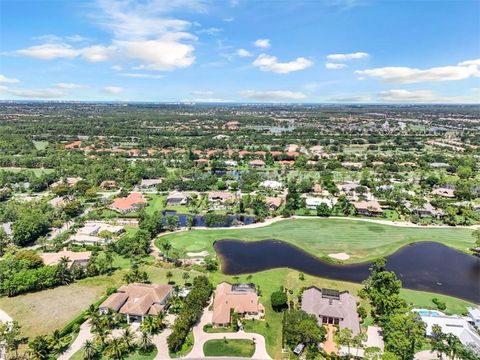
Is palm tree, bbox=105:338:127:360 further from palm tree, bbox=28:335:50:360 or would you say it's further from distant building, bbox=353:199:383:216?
distant building, bbox=353:199:383:216

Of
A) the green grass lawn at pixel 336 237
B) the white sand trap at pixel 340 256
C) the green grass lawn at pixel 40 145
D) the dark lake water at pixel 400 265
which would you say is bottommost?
the dark lake water at pixel 400 265

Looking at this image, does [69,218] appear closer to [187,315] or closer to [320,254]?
[187,315]

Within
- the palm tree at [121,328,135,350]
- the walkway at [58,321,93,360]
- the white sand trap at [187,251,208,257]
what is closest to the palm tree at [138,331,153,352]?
the palm tree at [121,328,135,350]

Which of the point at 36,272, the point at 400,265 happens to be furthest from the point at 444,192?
the point at 36,272

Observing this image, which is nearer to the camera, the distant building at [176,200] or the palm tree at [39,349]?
the palm tree at [39,349]

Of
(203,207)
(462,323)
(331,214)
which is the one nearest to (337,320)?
(462,323)

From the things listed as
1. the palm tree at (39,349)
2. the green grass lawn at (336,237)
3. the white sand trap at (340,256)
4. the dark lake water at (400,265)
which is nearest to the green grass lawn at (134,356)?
the palm tree at (39,349)

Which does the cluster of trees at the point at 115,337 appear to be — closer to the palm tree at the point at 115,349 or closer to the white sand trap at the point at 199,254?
the palm tree at the point at 115,349
